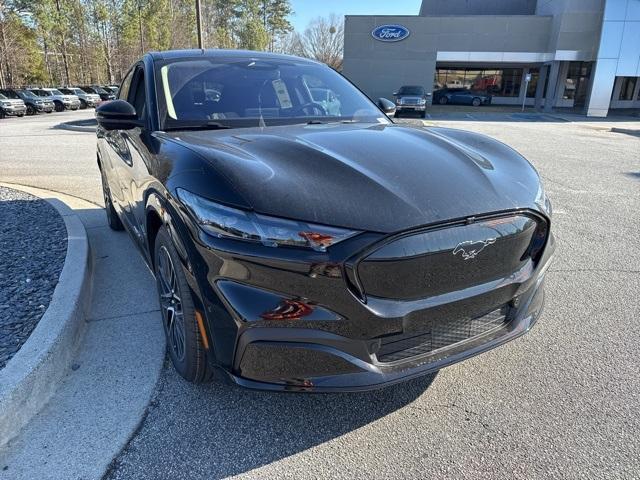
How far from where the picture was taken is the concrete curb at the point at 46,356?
219 centimetres

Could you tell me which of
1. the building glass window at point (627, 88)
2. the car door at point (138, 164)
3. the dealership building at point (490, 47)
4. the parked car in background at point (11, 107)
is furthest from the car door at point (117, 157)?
the building glass window at point (627, 88)

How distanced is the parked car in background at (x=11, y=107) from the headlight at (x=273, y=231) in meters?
32.7

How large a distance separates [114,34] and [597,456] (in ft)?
183

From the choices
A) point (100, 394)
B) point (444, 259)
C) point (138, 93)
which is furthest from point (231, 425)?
point (138, 93)

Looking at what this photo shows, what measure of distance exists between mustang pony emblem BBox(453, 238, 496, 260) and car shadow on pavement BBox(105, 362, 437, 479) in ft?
3.00

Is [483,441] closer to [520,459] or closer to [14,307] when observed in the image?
[520,459]

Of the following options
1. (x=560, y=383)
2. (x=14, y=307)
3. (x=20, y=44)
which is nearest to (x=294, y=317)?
(x=560, y=383)

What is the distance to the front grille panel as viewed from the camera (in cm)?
185

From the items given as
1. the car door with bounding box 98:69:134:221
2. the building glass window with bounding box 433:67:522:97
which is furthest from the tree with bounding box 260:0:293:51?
the car door with bounding box 98:69:134:221

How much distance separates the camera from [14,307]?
3.10 meters

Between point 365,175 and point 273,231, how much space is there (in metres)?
0.54

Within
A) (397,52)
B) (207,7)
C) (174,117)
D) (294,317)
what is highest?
(207,7)

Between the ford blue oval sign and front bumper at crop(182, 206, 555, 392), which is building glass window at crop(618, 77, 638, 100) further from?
front bumper at crop(182, 206, 555, 392)

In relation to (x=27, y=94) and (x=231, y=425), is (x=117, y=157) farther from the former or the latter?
(x=27, y=94)
